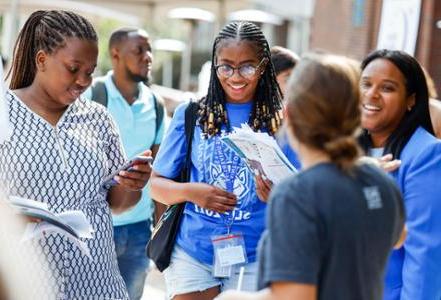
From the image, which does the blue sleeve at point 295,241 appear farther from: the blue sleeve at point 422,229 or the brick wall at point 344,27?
the brick wall at point 344,27

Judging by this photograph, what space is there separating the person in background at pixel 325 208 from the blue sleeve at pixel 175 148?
1.60 metres

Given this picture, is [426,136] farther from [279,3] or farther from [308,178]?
[279,3]

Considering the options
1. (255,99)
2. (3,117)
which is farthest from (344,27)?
(3,117)

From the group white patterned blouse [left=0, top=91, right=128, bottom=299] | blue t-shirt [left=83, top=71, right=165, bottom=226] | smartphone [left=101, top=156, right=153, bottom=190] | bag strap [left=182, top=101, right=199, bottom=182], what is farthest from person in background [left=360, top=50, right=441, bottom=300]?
blue t-shirt [left=83, top=71, right=165, bottom=226]

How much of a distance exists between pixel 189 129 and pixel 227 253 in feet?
1.97

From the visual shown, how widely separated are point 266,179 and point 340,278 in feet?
4.37

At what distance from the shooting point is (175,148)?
436 centimetres

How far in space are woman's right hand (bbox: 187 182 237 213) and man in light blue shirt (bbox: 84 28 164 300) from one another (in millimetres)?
1408

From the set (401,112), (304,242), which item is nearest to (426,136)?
(401,112)

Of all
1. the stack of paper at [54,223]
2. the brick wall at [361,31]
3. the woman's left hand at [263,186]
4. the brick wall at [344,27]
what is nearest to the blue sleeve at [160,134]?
the woman's left hand at [263,186]

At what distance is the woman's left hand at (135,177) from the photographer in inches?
155

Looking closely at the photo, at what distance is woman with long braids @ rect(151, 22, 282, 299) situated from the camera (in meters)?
4.18

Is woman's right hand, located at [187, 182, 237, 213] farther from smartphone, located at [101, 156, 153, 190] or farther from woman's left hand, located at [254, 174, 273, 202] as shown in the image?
smartphone, located at [101, 156, 153, 190]

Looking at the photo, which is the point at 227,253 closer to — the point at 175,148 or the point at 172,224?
the point at 172,224
